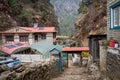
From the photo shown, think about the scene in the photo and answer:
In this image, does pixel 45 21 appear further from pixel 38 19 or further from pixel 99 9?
pixel 99 9

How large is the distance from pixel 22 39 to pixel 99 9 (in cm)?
1561

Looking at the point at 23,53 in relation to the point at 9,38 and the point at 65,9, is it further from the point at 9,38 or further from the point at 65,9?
the point at 65,9

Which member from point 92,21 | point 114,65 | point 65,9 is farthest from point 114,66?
point 65,9

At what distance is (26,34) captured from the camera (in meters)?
42.8

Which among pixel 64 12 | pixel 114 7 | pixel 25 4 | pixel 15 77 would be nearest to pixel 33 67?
pixel 15 77

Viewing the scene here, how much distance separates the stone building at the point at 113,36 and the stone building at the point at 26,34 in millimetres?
30257

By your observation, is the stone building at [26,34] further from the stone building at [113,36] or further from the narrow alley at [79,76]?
the stone building at [113,36]

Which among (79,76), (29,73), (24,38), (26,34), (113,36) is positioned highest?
(26,34)

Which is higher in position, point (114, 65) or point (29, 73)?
point (114, 65)

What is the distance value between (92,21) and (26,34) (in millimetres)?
12793

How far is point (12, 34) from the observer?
42.3 metres

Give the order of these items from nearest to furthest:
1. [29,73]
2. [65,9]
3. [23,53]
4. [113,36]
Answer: [29,73], [113,36], [23,53], [65,9]

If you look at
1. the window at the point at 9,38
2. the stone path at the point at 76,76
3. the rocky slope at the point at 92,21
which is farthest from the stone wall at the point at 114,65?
the window at the point at 9,38

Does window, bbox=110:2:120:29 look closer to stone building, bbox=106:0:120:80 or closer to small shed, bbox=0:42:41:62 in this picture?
stone building, bbox=106:0:120:80
